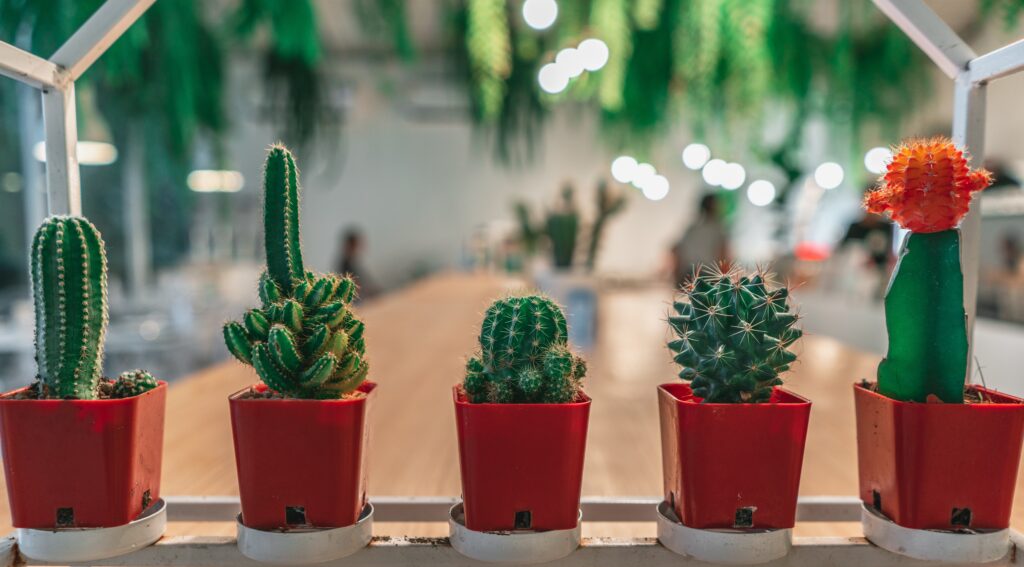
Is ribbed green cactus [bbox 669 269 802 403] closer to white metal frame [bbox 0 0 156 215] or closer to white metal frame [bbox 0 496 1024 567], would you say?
white metal frame [bbox 0 496 1024 567]

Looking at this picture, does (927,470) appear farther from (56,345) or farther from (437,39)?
(437,39)

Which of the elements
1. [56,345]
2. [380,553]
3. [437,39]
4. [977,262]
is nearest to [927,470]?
[977,262]

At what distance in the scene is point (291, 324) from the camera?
1.60ft

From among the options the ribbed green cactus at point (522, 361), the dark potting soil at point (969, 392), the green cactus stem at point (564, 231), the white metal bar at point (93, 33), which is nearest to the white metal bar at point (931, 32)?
the dark potting soil at point (969, 392)

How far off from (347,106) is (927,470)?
7453 millimetres

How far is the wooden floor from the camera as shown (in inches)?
33.5

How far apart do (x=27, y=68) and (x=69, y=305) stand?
0.19 meters

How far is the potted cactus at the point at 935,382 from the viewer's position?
0.48 m

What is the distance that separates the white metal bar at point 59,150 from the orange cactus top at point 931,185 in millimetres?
666

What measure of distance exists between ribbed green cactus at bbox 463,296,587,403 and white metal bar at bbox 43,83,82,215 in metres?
0.37

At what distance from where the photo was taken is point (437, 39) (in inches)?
245

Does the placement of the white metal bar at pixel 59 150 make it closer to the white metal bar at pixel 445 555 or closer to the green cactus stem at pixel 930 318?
the white metal bar at pixel 445 555

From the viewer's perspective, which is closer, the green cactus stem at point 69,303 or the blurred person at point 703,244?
the green cactus stem at point 69,303

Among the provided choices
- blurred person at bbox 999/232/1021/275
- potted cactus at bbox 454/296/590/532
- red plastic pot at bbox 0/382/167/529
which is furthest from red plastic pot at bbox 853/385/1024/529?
blurred person at bbox 999/232/1021/275
